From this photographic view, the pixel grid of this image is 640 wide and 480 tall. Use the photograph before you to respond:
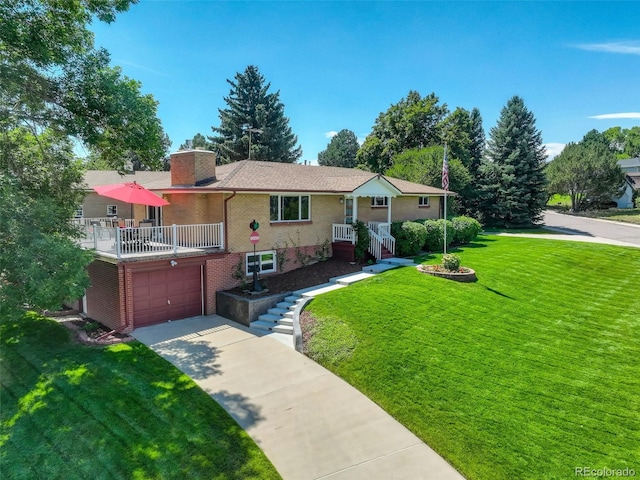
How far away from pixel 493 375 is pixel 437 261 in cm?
891

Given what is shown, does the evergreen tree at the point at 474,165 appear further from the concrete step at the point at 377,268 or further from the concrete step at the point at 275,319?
the concrete step at the point at 275,319

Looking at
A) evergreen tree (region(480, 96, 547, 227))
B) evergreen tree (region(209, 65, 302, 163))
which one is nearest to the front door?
evergreen tree (region(480, 96, 547, 227))

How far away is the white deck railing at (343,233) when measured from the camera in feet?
57.1

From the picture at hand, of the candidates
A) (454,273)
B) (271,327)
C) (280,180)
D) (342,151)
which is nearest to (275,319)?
(271,327)

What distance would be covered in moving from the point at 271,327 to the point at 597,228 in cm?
3318

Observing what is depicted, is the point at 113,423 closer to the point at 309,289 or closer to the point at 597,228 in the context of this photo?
the point at 309,289

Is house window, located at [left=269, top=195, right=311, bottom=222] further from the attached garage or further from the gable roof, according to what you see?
the attached garage

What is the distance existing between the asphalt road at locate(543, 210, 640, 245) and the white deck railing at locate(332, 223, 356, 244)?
19673 mm

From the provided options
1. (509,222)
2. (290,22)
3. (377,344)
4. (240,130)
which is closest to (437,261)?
(377,344)

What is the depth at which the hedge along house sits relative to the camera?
12.9m

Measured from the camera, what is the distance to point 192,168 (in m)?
15.7

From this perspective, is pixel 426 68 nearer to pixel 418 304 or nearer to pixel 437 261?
pixel 437 261

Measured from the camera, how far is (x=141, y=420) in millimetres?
7613

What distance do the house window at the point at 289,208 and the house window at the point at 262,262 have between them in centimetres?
153
